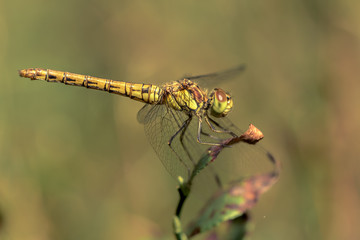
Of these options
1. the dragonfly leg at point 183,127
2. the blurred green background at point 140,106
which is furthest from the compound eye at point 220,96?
the blurred green background at point 140,106

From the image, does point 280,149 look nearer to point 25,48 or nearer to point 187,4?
point 187,4

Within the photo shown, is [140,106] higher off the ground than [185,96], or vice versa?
[140,106]

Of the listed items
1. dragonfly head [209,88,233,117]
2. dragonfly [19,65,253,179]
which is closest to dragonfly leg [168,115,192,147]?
dragonfly [19,65,253,179]

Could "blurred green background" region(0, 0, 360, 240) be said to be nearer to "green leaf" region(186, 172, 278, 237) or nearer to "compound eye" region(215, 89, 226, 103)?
"green leaf" region(186, 172, 278, 237)

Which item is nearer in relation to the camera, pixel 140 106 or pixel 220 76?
pixel 220 76

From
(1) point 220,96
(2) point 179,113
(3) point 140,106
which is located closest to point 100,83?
(2) point 179,113

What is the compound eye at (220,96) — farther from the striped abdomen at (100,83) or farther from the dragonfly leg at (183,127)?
the striped abdomen at (100,83)

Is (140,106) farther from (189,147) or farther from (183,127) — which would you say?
(189,147)

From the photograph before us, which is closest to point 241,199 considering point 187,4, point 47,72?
point 47,72
